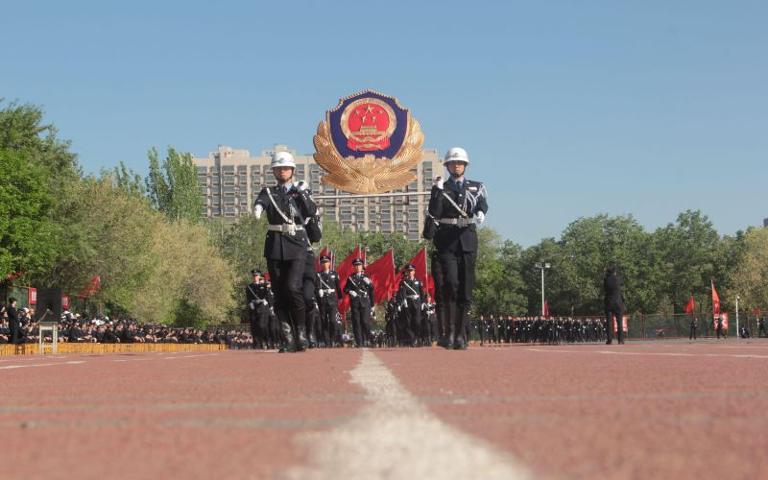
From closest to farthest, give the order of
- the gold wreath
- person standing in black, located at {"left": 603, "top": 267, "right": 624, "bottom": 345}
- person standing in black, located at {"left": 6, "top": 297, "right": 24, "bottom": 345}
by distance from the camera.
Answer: person standing in black, located at {"left": 603, "top": 267, "right": 624, "bottom": 345}
person standing in black, located at {"left": 6, "top": 297, "right": 24, "bottom": 345}
the gold wreath

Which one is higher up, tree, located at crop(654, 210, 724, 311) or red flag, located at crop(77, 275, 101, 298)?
tree, located at crop(654, 210, 724, 311)

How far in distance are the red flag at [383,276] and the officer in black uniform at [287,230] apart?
35433 mm

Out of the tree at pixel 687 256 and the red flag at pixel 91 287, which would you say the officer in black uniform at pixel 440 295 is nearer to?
the red flag at pixel 91 287

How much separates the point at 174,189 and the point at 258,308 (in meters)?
64.3

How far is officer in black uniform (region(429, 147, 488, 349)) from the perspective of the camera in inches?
610

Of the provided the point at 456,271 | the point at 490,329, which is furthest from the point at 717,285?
the point at 456,271

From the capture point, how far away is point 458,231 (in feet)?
51.1

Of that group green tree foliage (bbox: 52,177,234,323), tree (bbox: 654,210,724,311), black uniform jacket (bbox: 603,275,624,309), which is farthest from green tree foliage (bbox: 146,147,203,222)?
black uniform jacket (bbox: 603,275,624,309)

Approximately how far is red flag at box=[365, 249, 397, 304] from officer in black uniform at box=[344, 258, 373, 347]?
57.5ft

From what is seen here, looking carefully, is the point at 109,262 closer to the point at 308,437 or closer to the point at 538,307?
the point at 308,437

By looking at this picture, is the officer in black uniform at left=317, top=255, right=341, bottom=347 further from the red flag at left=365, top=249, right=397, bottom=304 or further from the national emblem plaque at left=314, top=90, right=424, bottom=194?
the national emblem plaque at left=314, top=90, right=424, bottom=194

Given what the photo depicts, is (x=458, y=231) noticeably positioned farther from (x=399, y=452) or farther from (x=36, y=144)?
(x=36, y=144)

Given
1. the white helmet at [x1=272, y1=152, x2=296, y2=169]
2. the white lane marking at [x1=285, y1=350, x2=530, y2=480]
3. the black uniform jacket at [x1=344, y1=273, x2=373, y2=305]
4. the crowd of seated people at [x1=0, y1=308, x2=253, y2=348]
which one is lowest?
the white lane marking at [x1=285, y1=350, x2=530, y2=480]

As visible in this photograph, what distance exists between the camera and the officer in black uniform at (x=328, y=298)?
31.4m
